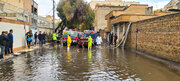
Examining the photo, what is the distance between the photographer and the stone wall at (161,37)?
10.8m

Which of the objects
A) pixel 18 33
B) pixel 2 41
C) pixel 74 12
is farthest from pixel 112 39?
pixel 74 12

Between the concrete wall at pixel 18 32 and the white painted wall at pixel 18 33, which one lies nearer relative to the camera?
the concrete wall at pixel 18 32

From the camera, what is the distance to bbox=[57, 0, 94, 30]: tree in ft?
131

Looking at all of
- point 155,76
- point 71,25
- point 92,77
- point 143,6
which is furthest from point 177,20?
point 71,25

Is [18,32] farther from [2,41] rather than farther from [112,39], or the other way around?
[112,39]

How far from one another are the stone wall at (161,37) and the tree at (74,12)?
23.2 meters

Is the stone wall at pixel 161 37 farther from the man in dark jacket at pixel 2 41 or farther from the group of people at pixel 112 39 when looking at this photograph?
the man in dark jacket at pixel 2 41

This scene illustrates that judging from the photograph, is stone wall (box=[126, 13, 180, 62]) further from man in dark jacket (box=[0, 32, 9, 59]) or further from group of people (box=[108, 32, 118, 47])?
man in dark jacket (box=[0, 32, 9, 59])

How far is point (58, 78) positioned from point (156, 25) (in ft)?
31.3

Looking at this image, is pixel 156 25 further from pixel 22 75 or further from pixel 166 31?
pixel 22 75

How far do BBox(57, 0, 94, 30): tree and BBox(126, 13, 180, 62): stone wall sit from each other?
2320 centimetres

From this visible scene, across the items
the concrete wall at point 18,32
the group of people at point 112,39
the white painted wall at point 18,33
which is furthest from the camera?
the group of people at point 112,39

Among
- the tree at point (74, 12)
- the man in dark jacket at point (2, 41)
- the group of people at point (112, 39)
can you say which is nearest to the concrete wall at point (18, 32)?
the man in dark jacket at point (2, 41)

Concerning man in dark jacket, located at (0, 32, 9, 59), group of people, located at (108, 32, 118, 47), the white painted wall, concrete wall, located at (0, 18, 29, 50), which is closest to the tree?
group of people, located at (108, 32, 118, 47)
